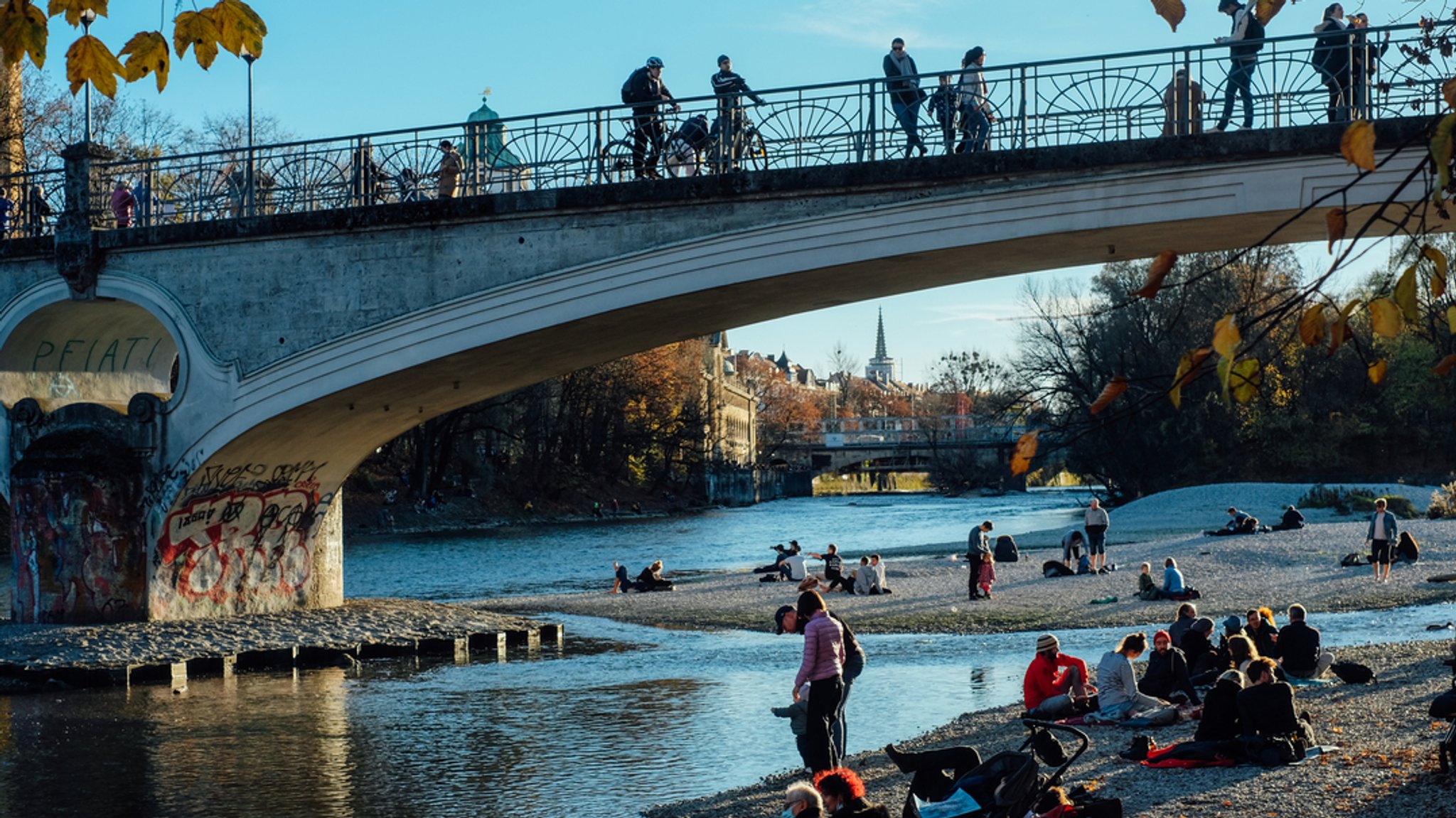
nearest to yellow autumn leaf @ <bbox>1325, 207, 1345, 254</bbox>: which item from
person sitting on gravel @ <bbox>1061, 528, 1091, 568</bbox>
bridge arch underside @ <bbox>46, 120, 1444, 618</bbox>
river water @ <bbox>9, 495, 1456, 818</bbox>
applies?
river water @ <bbox>9, 495, 1456, 818</bbox>

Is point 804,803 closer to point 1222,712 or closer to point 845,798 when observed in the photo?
point 845,798

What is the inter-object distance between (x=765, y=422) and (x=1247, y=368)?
149716 millimetres

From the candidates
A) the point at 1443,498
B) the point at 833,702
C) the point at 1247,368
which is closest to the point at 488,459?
the point at 1443,498

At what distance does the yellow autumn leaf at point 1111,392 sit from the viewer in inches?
150

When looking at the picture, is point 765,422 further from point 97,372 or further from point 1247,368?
point 1247,368

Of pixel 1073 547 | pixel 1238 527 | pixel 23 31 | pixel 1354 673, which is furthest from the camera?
pixel 1238 527

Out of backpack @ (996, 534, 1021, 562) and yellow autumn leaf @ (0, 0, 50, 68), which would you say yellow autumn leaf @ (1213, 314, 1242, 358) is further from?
backpack @ (996, 534, 1021, 562)

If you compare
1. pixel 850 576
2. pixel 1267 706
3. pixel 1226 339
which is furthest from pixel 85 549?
pixel 1226 339

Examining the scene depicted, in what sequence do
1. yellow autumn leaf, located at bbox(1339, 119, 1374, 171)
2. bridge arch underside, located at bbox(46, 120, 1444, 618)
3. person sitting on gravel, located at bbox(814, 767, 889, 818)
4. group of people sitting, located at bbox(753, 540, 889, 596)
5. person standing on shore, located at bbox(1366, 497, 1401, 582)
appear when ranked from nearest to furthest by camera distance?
yellow autumn leaf, located at bbox(1339, 119, 1374, 171) < person sitting on gravel, located at bbox(814, 767, 889, 818) < bridge arch underside, located at bbox(46, 120, 1444, 618) < person standing on shore, located at bbox(1366, 497, 1401, 582) < group of people sitting, located at bbox(753, 540, 889, 596)

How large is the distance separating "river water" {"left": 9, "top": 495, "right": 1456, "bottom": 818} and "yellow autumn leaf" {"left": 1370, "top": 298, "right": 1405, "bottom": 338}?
8.48m

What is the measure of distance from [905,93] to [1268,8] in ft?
40.8

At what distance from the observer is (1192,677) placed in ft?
46.2

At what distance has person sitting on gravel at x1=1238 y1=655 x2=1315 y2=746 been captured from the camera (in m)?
10.7

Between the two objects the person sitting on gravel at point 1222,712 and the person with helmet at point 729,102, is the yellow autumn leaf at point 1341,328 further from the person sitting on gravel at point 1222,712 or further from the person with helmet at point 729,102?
the person with helmet at point 729,102
